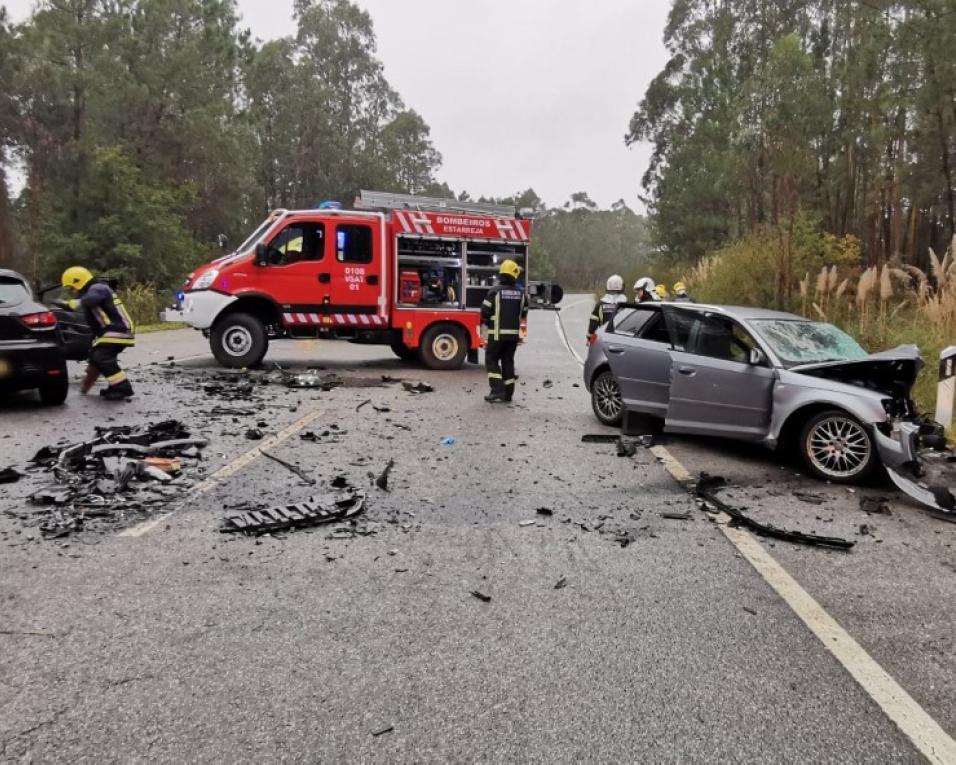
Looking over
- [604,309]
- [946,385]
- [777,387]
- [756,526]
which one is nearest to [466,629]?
[756,526]

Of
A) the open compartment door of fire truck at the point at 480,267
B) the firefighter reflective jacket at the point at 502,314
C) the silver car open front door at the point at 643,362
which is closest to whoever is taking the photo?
the silver car open front door at the point at 643,362

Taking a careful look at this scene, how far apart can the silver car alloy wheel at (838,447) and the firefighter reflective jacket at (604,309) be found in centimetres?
499

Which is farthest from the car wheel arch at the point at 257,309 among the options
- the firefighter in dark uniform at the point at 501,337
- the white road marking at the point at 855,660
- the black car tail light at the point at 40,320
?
the white road marking at the point at 855,660

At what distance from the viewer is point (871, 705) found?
104 inches

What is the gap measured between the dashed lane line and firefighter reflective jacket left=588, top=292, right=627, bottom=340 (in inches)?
174

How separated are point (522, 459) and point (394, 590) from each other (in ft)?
9.98

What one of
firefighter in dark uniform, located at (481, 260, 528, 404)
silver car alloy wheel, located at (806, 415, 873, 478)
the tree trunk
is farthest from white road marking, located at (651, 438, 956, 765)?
the tree trunk

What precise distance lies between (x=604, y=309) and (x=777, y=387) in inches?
226

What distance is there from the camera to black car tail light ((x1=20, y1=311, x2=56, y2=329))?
25.8 feet

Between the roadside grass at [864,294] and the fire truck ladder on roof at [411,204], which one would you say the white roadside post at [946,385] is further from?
the fire truck ladder on roof at [411,204]

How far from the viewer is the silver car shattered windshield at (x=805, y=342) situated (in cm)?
637

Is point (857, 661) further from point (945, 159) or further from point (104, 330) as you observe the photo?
point (945, 159)

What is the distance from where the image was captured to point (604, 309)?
11734mm

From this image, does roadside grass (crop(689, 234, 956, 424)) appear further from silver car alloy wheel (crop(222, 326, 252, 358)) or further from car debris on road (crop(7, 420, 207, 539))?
silver car alloy wheel (crop(222, 326, 252, 358))
